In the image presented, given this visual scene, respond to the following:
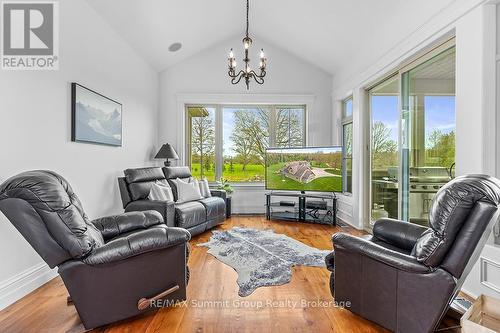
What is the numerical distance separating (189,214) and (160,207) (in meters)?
0.42

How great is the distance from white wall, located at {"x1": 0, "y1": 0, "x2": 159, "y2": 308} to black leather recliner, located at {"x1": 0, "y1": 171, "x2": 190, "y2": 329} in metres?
0.73

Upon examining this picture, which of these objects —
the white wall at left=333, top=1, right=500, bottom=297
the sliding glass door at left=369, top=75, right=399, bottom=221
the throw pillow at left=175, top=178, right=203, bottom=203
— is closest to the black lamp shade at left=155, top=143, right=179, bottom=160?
the throw pillow at left=175, top=178, right=203, bottom=203

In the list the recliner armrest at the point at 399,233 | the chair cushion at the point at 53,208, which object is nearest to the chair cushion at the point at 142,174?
the chair cushion at the point at 53,208

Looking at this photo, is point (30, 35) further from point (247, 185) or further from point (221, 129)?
point (247, 185)

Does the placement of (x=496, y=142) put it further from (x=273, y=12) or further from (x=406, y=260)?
(x=273, y=12)

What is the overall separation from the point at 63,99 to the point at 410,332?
3.50 meters

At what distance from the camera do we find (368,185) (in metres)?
4.52

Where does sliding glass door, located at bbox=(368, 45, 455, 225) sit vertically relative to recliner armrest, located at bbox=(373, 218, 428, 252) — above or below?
above

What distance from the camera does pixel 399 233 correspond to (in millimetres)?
2139

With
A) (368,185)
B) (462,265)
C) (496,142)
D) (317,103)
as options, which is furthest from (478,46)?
(317,103)

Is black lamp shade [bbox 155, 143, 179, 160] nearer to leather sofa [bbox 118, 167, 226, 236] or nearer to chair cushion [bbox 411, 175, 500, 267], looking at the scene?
leather sofa [bbox 118, 167, 226, 236]

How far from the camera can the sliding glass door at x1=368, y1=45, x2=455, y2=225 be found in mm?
2816

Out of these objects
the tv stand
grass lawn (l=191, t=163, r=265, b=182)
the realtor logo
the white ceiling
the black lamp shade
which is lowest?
the tv stand

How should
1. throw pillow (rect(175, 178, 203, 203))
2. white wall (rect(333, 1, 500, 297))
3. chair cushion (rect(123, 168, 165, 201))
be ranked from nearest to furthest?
white wall (rect(333, 1, 500, 297))
chair cushion (rect(123, 168, 165, 201))
throw pillow (rect(175, 178, 203, 203))
